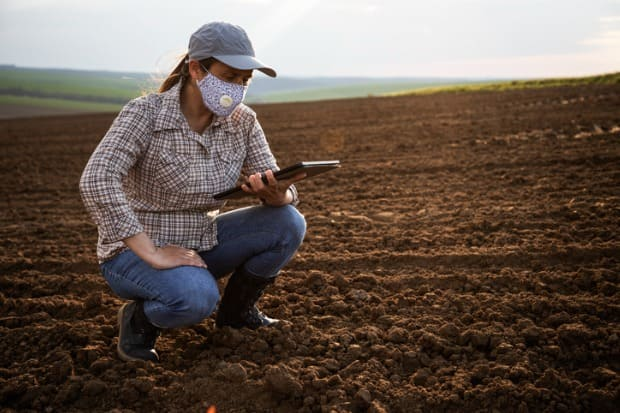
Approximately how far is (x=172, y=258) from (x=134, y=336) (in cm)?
57

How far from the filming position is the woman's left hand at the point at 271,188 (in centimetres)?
279

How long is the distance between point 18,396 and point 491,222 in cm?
394

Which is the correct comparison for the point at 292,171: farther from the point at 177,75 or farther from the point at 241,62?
the point at 177,75

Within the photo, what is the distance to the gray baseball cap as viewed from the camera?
270 cm

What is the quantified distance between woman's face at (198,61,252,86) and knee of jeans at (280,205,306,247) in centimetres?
76

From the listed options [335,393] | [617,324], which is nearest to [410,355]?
[335,393]

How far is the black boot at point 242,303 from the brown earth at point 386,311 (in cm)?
11

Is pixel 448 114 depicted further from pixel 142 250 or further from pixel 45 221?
pixel 142 250

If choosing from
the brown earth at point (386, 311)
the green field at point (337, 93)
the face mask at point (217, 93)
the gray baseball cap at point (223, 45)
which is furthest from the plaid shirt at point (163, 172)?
the green field at point (337, 93)

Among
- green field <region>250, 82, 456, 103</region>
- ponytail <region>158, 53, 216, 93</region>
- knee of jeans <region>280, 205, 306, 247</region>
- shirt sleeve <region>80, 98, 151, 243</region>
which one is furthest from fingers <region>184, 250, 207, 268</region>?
green field <region>250, 82, 456, 103</region>

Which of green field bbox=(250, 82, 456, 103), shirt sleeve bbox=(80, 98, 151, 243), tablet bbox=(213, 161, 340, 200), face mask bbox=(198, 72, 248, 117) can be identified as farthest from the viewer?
green field bbox=(250, 82, 456, 103)

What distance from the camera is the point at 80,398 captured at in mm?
2695

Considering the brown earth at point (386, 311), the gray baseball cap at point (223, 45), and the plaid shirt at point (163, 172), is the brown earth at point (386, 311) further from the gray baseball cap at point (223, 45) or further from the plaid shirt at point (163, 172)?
the gray baseball cap at point (223, 45)

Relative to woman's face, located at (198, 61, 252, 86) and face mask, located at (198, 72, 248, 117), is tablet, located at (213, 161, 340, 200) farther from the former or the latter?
woman's face, located at (198, 61, 252, 86)
